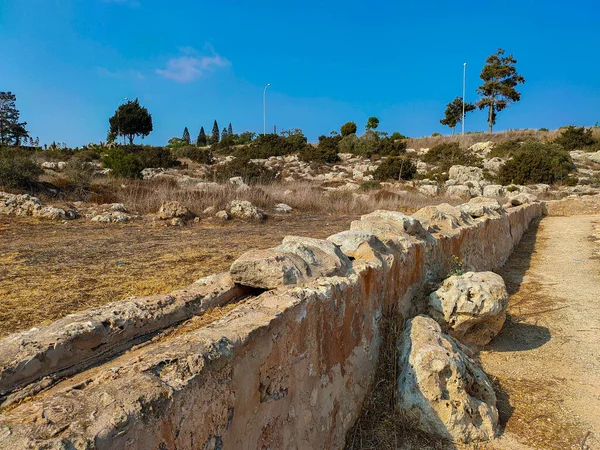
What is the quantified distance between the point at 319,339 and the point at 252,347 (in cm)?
51

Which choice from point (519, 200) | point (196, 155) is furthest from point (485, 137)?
point (519, 200)

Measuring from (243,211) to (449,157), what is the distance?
2068 cm

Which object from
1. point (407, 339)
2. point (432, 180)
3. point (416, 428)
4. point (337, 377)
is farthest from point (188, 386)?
point (432, 180)

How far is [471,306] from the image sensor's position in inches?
115

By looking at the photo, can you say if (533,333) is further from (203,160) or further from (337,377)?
(203,160)

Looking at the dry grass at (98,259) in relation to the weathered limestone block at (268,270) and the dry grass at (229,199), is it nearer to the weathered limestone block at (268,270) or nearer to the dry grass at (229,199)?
the weathered limestone block at (268,270)

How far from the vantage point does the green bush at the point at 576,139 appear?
27.3 meters

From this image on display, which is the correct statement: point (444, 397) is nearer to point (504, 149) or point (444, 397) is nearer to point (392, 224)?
point (392, 224)

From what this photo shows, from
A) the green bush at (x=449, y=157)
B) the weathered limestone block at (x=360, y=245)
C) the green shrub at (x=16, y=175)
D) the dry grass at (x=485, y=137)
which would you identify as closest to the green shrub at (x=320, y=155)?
the green bush at (x=449, y=157)

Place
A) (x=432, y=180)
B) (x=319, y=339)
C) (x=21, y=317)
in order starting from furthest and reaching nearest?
(x=432, y=180)
(x=21, y=317)
(x=319, y=339)

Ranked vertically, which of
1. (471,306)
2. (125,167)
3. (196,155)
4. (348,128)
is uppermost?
(348,128)

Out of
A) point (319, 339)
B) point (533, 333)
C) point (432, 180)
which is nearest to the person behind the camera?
point (319, 339)

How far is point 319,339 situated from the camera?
72.1 inches

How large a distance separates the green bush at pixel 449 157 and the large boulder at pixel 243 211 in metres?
18.2
